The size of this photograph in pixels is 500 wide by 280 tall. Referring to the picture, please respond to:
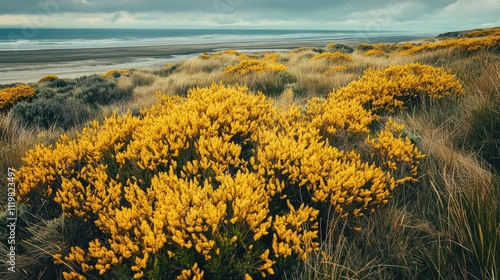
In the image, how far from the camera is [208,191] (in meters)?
2.43

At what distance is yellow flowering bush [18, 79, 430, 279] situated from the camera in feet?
6.89

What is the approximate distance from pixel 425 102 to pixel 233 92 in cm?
327

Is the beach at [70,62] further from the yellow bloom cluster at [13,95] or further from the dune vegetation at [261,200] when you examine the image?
the dune vegetation at [261,200]

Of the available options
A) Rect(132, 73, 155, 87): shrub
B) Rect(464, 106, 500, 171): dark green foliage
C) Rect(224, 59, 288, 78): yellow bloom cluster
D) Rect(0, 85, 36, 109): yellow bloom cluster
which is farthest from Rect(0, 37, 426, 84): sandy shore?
Rect(464, 106, 500, 171): dark green foliage

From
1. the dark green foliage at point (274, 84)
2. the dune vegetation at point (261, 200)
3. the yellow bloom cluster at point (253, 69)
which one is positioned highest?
the yellow bloom cluster at point (253, 69)

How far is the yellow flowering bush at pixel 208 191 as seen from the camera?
2102mm

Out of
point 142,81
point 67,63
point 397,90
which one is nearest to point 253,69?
point 397,90

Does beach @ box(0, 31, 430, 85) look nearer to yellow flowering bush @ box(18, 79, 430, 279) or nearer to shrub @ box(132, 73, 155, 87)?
shrub @ box(132, 73, 155, 87)

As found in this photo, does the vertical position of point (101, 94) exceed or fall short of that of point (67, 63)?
it falls short

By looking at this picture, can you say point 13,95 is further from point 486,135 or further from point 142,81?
point 486,135

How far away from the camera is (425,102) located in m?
5.34

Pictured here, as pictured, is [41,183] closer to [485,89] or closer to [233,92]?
[233,92]

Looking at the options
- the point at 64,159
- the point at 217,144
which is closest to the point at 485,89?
the point at 217,144

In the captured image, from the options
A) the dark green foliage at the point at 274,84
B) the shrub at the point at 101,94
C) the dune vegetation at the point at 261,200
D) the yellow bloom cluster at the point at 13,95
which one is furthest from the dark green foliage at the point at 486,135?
the yellow bloom cluster at the point at 13,95
